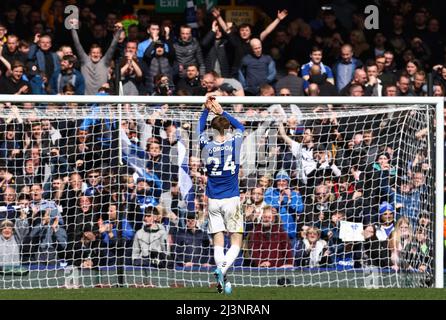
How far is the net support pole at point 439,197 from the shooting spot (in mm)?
16156

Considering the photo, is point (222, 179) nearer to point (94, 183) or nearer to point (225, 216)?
point (225, 216)

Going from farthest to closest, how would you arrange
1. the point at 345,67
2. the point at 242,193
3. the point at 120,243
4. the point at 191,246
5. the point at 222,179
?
the point at 345,67, the point at 242,193, the point at 191,246, the point at 120,243, the point at 222,179

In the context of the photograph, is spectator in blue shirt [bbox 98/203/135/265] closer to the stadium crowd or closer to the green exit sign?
the stadium crowd

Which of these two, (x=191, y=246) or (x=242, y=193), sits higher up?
(x=242, y=193)

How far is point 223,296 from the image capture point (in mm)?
13984

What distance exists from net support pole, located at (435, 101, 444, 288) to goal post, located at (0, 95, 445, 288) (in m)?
0.02

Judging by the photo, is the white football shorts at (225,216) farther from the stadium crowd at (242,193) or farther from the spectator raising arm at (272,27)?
the spectator raising arm at (272,27)

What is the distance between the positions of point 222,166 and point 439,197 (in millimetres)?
3087

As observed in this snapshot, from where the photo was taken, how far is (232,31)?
20.5 m

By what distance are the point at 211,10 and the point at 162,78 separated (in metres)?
3.36

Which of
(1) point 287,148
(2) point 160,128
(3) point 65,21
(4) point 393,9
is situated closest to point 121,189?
(2) point 160,128

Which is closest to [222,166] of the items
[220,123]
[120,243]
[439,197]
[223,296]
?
[220,123]

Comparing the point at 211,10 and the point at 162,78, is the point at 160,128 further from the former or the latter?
the point at 211,10

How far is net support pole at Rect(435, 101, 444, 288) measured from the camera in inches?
636
